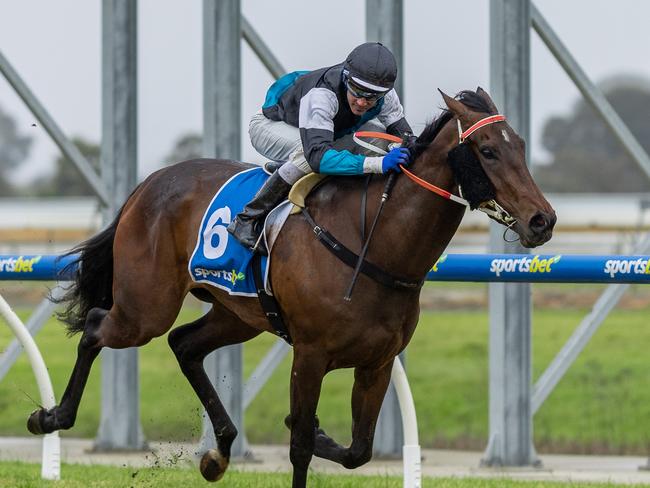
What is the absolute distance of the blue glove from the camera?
5.01 m

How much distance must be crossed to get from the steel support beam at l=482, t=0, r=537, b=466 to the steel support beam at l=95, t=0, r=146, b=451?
2.20 meters

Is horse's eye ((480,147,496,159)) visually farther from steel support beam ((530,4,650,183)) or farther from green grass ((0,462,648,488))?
steel support beam ((530,4,650,183))

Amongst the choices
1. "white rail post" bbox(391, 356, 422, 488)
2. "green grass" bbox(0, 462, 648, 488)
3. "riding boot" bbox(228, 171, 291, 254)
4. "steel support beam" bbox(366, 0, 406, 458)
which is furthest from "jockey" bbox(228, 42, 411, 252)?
"steel support beam" bbox(366, 0, 406, 458)

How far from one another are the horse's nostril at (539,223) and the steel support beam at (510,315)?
3082 mm

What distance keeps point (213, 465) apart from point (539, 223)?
6.42ft

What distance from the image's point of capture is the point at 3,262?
6809mm

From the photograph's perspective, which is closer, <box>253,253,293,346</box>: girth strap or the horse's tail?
<box>253,253,293,346</box>: girth strap

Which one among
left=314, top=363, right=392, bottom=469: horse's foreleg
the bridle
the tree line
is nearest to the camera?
the bridle

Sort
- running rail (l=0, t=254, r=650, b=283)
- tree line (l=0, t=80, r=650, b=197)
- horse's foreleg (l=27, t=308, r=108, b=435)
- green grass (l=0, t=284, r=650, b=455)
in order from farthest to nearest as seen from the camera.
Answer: tree line (l=0, t=80, r=650, b=197) < green grass (l=0, t=284, r=650, b=455) < horse's foreleg (l=27, t=308, r=108, b=435) < running rail (l=0, t=254, r=650, b=283)

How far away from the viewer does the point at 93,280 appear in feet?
20.7

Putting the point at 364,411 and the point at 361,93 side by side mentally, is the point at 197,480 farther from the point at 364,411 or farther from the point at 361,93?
the point at 361,93

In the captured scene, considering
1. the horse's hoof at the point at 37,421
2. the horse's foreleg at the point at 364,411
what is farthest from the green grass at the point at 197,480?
the horse's foreleg at the point at 364,411

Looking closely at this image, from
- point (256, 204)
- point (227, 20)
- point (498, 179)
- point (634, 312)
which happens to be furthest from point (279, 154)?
point (634, 312)

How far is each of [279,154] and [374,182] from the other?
2.10 ft
